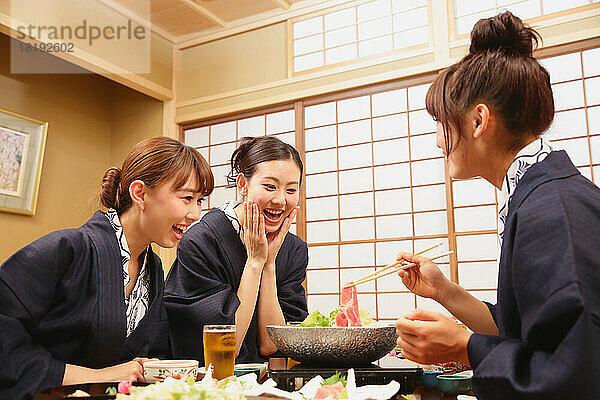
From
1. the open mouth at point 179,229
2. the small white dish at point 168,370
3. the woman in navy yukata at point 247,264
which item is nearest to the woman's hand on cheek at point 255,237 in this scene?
the woman in navy yukata at point 247,264

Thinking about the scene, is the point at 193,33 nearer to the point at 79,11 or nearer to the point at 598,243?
the point at 79,11

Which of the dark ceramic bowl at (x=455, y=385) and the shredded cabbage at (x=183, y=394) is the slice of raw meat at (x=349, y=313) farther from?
the shredded cabbage at (x=183, y=394)

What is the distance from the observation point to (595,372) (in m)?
0.88

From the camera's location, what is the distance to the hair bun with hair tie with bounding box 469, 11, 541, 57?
133 centimetres

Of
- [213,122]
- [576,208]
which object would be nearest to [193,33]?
[213,122]

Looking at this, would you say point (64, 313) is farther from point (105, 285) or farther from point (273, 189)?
point (273, 189)

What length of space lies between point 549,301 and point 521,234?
0.50 feet

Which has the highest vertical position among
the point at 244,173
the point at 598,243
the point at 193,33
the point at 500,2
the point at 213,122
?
the point at 193,33

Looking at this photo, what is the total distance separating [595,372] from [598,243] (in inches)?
9.1

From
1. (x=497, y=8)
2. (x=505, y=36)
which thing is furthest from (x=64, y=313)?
(x=497, y=8)

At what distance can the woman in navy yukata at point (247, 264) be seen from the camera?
1.86 metres

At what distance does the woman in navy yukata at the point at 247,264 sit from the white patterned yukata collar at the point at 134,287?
3.9 inches

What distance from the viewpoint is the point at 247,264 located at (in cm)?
210

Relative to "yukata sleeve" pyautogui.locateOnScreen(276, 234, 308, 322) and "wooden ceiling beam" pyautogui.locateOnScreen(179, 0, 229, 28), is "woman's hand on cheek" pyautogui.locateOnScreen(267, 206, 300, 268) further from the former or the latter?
"wooden ceiling beam" pyautogui.locateOnScreen(179, 0, 229, 28)
